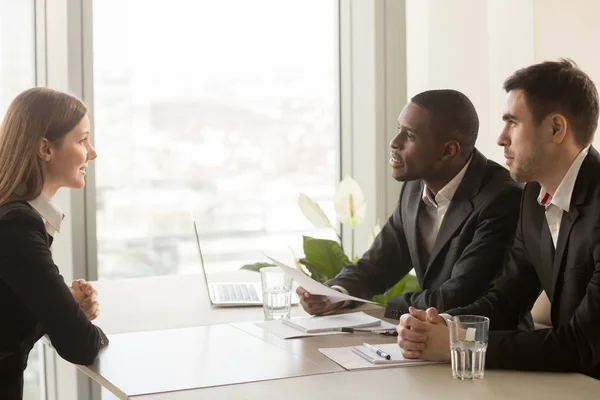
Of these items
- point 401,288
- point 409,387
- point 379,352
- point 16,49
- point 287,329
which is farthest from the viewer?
point 16,49

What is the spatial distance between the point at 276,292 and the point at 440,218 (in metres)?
0.58

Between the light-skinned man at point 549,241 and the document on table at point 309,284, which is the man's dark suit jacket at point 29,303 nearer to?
the document on table at point 309,284

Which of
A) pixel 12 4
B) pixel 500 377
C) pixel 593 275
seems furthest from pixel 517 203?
pixel 12 4

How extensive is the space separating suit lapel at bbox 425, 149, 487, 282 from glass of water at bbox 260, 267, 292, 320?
17.8 inches

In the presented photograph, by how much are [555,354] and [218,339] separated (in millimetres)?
809

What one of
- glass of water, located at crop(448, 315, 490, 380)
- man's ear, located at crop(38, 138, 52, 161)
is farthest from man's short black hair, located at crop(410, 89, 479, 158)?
man's ear, located at crop(38, 138, 52, 161)

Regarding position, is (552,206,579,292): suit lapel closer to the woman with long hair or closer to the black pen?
the black pen

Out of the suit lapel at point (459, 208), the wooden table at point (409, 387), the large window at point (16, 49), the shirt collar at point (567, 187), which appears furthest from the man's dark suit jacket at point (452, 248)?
the large window at point (16, 49)

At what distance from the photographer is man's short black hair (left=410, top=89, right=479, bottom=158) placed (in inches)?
104

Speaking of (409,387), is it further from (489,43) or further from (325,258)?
(489,43)

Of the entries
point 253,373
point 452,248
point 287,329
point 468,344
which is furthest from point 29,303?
point 452,248

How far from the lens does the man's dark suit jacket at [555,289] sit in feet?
5.88

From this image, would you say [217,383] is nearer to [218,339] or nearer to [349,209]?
[218,339]

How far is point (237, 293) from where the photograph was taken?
2895 mm
